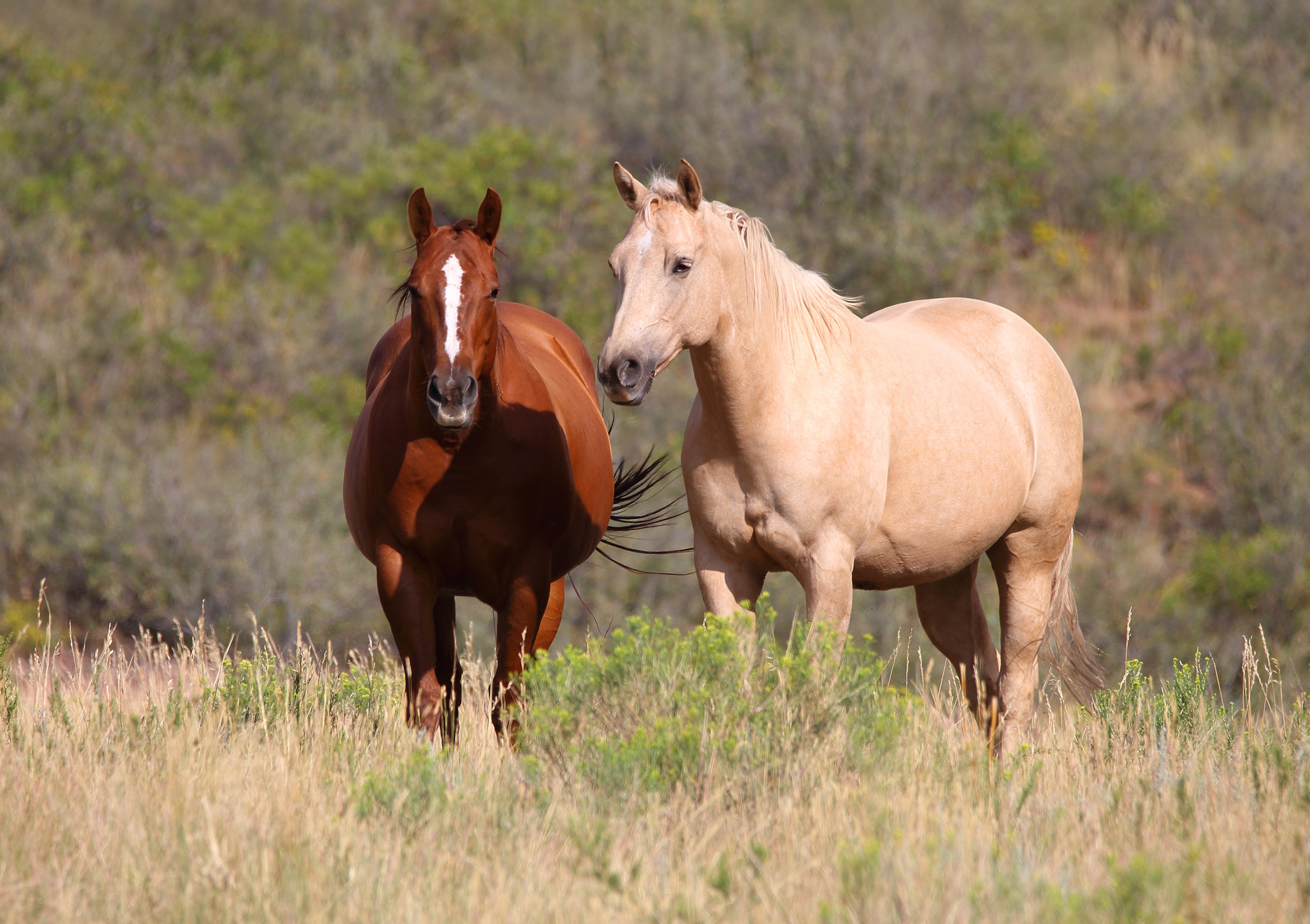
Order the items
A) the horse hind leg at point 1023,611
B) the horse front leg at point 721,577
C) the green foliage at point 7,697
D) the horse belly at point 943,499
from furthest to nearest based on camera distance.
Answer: the horse hind leg at point 1023,611 → the horse belly at point 943,499 → the horse front leg at point 721,577 → the green foliage at point 7,697

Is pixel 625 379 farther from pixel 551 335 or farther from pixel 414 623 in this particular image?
pixel 551 335

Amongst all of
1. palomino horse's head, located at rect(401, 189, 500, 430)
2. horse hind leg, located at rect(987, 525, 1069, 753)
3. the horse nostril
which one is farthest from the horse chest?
horse hind leg, located at rect(987, 525, 1069, 753)

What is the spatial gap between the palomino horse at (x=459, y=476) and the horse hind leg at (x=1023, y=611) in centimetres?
179

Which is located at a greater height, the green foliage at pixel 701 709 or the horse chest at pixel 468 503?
the horse chest at pixel 468 503

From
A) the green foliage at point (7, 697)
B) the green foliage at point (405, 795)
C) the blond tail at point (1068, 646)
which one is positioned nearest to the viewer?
the green foliage at point (405, 795)

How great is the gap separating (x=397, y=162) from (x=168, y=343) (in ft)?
14.5

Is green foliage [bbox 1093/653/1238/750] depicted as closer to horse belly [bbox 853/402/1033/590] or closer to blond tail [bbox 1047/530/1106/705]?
blond tail [bbox 1047/530/1106/705]

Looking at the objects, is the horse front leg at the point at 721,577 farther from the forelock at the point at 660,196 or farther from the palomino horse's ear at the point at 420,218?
the palomino horse's ear at the point at 420,218

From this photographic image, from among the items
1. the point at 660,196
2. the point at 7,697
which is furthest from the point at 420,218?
the point at 7,697

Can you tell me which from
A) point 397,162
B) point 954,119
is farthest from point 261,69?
point 954,119

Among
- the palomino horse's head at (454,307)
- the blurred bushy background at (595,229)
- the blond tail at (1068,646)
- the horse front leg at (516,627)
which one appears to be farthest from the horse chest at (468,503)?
the blurred bushy background at (595,229)

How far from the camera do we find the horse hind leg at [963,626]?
17.5ft

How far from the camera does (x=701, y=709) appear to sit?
145 inches

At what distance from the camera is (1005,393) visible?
195 inches
